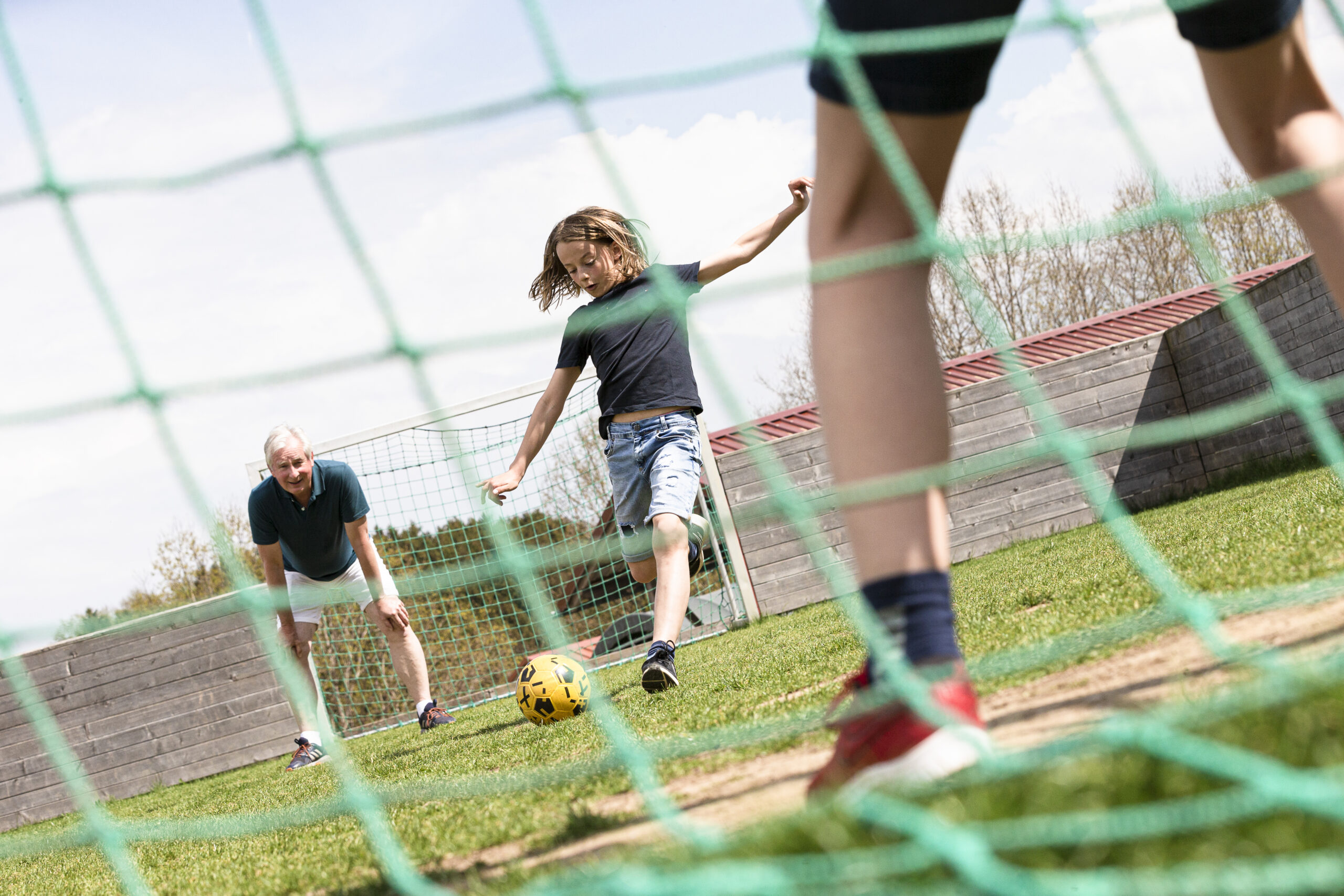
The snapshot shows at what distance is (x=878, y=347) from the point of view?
1.21m

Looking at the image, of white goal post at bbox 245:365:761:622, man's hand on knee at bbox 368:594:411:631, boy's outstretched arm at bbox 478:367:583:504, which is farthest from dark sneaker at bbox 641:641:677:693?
white goal post at bbox 245:365:761:622

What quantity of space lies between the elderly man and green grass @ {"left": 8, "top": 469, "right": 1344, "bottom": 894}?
395 millimetres

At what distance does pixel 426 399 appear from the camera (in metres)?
1.74

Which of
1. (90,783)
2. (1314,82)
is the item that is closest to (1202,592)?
(1314,82)

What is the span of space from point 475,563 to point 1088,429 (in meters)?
5.27

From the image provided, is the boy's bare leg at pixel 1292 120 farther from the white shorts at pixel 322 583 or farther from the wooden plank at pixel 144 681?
the wooden plank at pixel 144 681

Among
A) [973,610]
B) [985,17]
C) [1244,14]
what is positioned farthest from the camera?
[973,610]

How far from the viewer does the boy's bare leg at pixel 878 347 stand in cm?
117

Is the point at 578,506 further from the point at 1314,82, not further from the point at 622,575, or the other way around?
the point at 1314,82

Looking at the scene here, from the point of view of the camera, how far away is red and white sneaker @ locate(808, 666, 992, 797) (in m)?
1.08

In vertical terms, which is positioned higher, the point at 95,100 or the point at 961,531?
the point at 95,100

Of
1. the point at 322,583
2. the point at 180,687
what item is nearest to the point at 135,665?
the point at 180,687

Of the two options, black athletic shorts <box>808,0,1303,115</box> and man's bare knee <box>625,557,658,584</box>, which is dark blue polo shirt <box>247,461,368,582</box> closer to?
man's bare knee <box>625,557,658,584</box>

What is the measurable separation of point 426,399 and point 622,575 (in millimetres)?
6772
